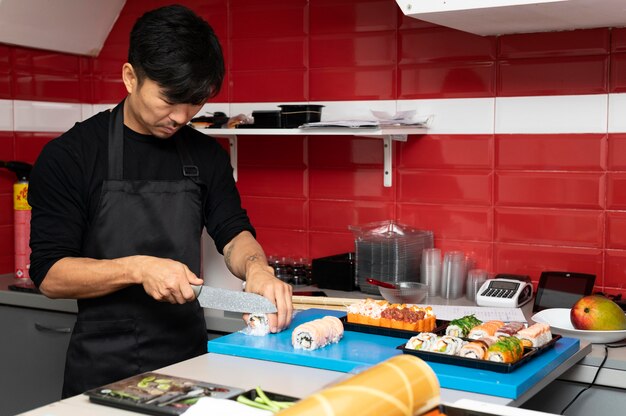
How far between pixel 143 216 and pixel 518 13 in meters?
1.25

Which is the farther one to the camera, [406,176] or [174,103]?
[406,176]

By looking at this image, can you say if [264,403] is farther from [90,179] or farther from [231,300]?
[90,179]

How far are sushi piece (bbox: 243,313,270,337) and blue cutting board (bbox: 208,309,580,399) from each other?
0.02 m

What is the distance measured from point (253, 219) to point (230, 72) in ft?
2.11

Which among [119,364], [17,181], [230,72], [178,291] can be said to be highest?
[230,72]

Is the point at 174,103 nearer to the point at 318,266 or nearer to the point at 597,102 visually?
the point at 318,266

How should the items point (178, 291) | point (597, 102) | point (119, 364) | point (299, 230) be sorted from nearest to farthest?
point (178, 291)
point (119, 364)
point (597, 102)
point (299, 230)

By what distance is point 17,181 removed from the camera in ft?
11.9

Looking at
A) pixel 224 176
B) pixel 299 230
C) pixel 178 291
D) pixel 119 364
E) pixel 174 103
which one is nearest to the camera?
pixel 178 291

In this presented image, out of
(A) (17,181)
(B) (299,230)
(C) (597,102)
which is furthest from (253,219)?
(C) (597,102)

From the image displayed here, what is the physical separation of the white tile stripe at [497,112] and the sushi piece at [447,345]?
1.25 m

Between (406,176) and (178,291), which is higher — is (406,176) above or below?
above

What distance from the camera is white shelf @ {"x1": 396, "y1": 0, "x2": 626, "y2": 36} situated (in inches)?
94.2

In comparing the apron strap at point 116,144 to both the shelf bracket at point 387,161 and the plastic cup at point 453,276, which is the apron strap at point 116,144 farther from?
the plastic cup at point 453,276
